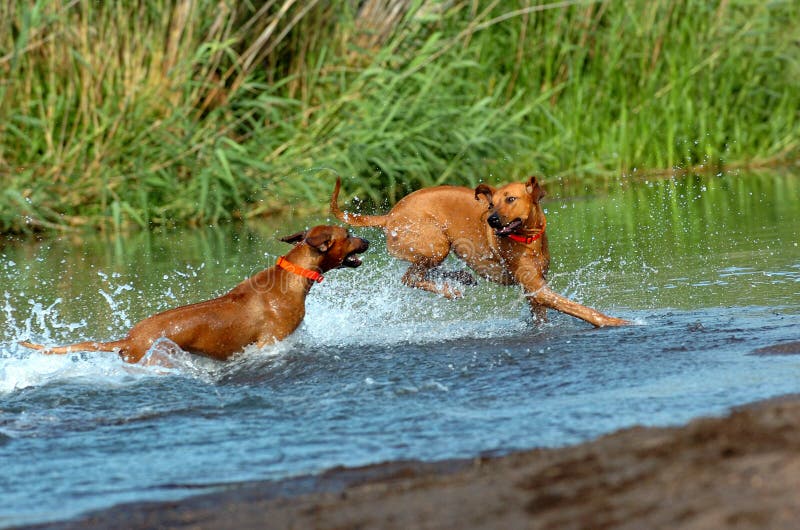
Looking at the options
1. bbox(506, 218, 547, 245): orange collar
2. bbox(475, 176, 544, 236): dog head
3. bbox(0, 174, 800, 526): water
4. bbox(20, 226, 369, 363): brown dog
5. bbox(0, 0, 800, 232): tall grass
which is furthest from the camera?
bbox(0, 0, 800, 232): tall grass

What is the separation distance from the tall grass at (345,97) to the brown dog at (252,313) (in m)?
5.80

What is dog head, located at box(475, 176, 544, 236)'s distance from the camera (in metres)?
7.04

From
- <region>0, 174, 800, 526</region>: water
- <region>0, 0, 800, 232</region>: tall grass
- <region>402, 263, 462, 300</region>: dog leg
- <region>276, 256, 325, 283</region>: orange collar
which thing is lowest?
<region>0, 174, 800, 526</region>: water

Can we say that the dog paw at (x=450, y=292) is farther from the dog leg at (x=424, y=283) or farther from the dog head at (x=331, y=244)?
the dog head at (x=331, y=244)

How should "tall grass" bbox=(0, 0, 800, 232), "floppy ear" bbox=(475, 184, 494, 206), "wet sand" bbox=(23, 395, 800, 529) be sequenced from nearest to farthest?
"wet sand" bbox=(23, 395, 800, 529) < "floppy ear" bbox=(475, 184, 494, 206) < "tall grass" bbox=(0, 0, 800, 232)

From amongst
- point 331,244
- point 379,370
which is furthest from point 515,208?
point 379,370

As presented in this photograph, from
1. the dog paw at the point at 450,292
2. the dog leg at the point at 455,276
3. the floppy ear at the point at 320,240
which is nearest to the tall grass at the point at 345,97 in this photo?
the dog leg at the point at 455,276

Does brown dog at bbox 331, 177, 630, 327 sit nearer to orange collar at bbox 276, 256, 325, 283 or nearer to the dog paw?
the dog paw

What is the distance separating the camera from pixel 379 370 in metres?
6.08

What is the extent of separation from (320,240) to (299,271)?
215 mm

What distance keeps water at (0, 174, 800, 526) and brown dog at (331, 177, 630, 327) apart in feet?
0.57

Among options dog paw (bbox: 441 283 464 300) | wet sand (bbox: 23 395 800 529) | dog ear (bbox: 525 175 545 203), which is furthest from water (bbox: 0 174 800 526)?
dog ear (bbox: 525 175 545 203)

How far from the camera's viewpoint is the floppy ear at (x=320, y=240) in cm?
688

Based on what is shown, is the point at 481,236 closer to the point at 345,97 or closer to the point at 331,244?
the point at 331,244
